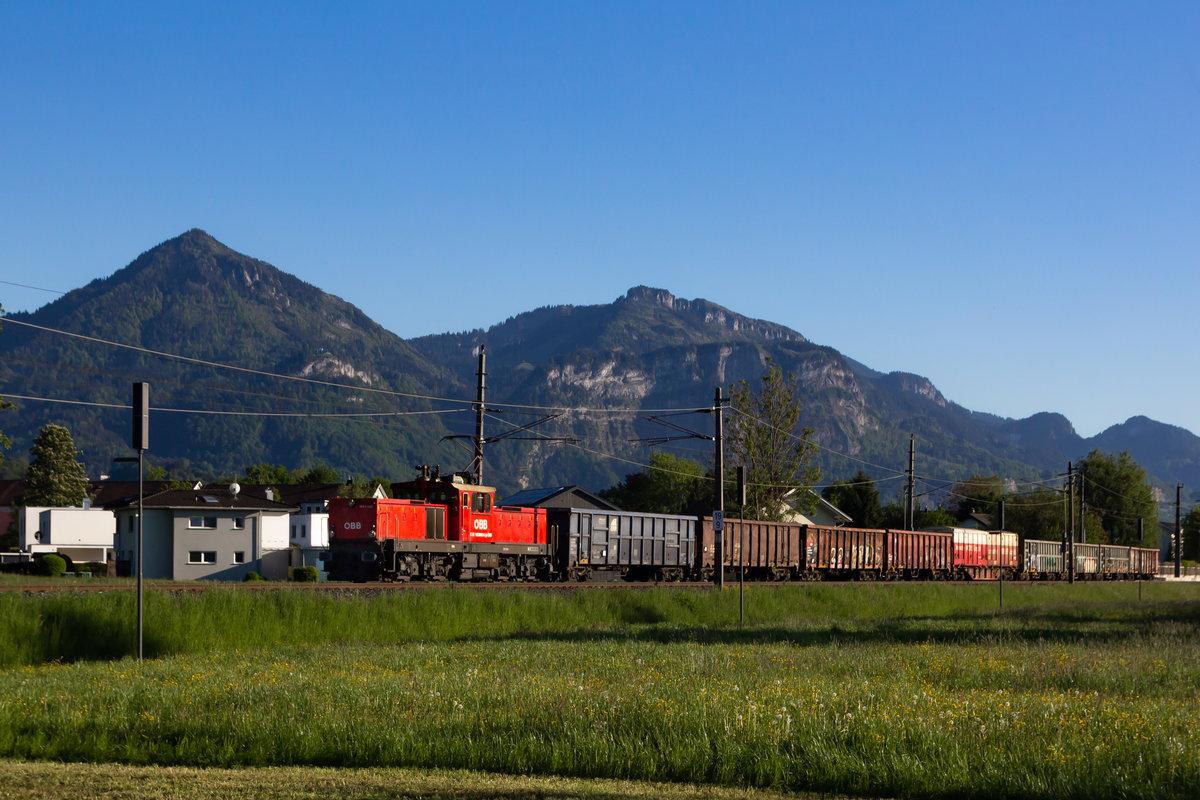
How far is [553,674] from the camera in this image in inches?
656

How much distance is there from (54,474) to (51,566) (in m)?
62.3

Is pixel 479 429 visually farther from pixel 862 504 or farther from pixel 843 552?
pixel 862 504

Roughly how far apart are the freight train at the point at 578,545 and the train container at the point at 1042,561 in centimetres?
1021

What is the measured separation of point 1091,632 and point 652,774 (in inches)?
865

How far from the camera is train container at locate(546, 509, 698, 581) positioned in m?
45.9

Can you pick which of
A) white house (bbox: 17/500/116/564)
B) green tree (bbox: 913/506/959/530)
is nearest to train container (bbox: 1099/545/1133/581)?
green tree (bbox: 913/506/959/530)

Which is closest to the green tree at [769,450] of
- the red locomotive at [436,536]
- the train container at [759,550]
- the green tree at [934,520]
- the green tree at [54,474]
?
the train container at [759,550]

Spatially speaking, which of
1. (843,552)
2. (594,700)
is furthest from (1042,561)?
(594,700)

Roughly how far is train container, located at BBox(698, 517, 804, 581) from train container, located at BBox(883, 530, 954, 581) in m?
9.26

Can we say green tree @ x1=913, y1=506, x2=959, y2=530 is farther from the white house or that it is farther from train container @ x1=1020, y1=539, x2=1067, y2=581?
the white house

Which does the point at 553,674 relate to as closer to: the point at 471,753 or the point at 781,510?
the point at 471,753

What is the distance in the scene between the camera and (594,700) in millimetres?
13117

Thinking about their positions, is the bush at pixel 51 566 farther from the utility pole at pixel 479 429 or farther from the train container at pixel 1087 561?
the train container at pixel 1087 561

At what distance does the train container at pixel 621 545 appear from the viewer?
4588cm
